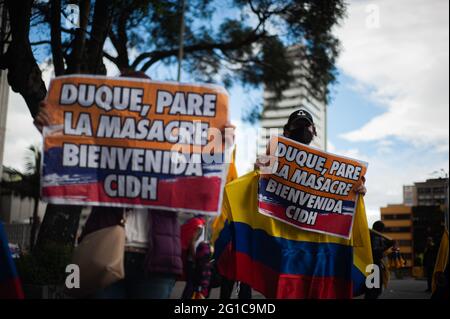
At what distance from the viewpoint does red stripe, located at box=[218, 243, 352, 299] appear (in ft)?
13.6

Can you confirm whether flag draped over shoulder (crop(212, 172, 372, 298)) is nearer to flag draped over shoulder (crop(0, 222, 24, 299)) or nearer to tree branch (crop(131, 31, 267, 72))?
flag draped over shoulder (crop(0, 222, 24, 299))

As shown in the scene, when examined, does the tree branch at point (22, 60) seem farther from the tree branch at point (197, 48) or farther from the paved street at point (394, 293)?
the tree branch at point (197, 48)

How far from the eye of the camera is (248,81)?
16.8 meters

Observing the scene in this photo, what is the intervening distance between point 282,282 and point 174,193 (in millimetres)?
1197

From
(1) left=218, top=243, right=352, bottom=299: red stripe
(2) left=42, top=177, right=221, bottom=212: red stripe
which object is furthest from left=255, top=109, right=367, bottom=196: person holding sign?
(2) left=42, top=177, right=221, bottom=212: red stripe

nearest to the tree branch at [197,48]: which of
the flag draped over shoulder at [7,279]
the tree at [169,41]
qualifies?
the tree at [169,41]

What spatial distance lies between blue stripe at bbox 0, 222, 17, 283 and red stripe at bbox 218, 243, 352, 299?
5.69ft

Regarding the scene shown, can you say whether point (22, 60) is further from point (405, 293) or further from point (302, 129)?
point (405, 293)

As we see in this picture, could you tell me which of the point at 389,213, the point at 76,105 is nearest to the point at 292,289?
the point at 76,105

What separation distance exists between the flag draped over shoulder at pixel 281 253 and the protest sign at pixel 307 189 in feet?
0.27

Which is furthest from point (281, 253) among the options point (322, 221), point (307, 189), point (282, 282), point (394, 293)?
point (394, 293)
